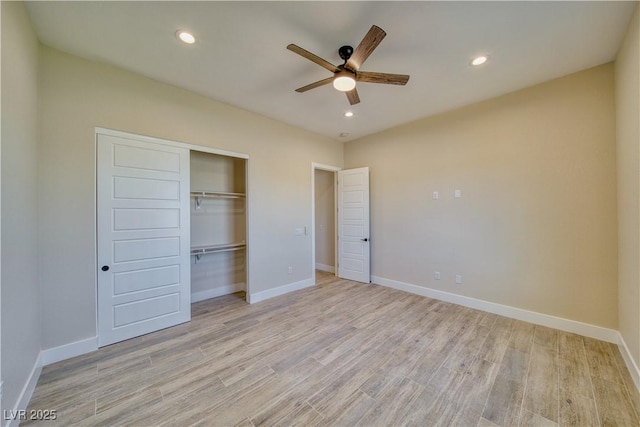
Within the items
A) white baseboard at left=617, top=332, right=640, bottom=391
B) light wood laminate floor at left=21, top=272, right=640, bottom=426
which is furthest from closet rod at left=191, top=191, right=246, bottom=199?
white baseboard at left=617, top=332, right=640, bottom=391

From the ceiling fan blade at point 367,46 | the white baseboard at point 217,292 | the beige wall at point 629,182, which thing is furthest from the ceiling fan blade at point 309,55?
the white baseboard at point 217,292

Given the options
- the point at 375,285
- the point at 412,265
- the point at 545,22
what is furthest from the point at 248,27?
the point at 375,285

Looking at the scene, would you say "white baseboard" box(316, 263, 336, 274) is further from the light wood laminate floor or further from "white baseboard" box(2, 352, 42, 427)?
"white baseboard" box(2, 352, 42, 427)

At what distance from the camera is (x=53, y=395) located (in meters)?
1.92

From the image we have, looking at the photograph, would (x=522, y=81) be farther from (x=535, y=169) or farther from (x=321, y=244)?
(x=321, y=244)

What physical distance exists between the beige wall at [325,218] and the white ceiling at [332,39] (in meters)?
3.07

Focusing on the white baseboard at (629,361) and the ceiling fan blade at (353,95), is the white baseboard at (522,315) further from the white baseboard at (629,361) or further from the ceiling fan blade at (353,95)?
the ceiling fan blade at (353,95)

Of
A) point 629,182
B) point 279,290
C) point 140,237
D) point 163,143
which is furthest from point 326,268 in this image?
point 629,182

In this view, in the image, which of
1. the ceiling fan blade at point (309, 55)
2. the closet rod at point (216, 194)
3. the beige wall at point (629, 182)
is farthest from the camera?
the closet rod at point (216, 194)

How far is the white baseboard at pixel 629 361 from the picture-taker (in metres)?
1.96

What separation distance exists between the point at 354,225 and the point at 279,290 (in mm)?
1998

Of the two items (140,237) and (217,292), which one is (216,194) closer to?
(140,237)

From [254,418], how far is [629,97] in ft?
13.8

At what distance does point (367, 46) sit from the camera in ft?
6.40
